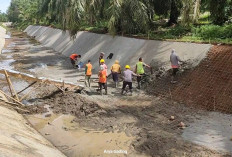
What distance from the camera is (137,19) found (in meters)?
20.1

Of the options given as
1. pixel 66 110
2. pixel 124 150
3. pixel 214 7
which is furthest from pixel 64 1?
pixel 124 150

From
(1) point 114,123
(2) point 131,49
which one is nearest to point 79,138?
(1) point 114,123

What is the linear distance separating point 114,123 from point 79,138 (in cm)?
156

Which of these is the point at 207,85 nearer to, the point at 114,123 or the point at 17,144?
the point at 114,123

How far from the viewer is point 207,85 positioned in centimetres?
1198

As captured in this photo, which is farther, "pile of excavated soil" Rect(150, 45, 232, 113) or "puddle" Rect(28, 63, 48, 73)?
"puddle" Rect(28, 63, 48, 73)

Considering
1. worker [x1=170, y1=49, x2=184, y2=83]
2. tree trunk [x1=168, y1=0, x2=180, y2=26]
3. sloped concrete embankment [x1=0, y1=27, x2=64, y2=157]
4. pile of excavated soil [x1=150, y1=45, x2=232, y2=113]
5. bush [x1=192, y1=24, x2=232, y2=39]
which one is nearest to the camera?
sloped concrete embankment [x1=0, y1=27, x2=64, y2=157]

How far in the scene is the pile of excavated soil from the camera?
1109 centimetres

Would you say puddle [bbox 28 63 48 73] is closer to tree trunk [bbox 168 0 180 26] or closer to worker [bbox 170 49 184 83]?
tree trunk [bbox 168 0 180 26]

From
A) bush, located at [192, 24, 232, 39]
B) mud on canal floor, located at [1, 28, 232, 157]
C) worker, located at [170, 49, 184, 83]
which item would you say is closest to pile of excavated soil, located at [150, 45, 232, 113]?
worker, located at [170, 49, 184, 83]

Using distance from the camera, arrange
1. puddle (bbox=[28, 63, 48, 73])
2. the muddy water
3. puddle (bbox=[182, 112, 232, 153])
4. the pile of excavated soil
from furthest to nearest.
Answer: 1. puddle (bbox=[28, 63, 48, 73])
2. the pile of excavated soil
3. the muddy water
4. puddle (bbox=[182, 112, 232, 153])

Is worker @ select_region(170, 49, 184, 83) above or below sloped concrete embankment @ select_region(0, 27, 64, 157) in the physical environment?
above

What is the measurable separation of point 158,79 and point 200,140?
20.2 feet

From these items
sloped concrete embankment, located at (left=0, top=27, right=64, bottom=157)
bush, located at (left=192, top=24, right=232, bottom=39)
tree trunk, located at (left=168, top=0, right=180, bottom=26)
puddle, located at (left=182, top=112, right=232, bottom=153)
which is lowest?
puddle, located at (left=182, top=112, right=232, bottom=153)
